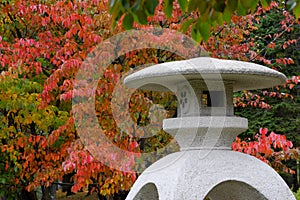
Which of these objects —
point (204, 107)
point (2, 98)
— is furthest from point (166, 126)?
point (2, 98)

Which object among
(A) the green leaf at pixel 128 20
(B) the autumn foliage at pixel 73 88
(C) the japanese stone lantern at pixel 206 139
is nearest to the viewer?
(A) the green leaf at pixel 128 20

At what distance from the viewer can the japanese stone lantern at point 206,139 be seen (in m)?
5.07

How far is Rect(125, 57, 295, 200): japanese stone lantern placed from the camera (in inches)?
200

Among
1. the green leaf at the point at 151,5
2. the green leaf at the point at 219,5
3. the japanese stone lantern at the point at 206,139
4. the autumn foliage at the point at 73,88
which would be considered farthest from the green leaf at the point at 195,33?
the autumn foliage at the point at 73,88

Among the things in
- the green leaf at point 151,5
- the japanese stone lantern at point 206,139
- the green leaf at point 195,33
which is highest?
the green leaf at point 151,5

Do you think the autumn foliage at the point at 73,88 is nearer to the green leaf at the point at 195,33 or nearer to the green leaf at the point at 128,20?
the green leaf at the point at 195,33

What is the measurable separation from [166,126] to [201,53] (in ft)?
9.47

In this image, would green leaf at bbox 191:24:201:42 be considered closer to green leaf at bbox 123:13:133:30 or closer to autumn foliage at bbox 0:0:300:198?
green leaf at bbox 123:13:133:30

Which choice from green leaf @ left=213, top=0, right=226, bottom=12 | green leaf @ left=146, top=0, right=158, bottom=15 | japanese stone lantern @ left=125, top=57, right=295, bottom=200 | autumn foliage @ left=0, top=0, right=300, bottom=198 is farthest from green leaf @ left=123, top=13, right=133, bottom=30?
autumn foliage @ left=0, top=0, right=300, bottom=198

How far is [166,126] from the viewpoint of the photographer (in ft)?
18.5

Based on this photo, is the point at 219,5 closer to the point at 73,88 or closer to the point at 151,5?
the point at 151,5

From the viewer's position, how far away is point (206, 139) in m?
5.42

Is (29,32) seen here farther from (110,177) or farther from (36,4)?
(110,177)

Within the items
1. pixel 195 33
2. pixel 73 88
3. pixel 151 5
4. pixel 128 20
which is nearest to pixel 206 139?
pixel 195 33
